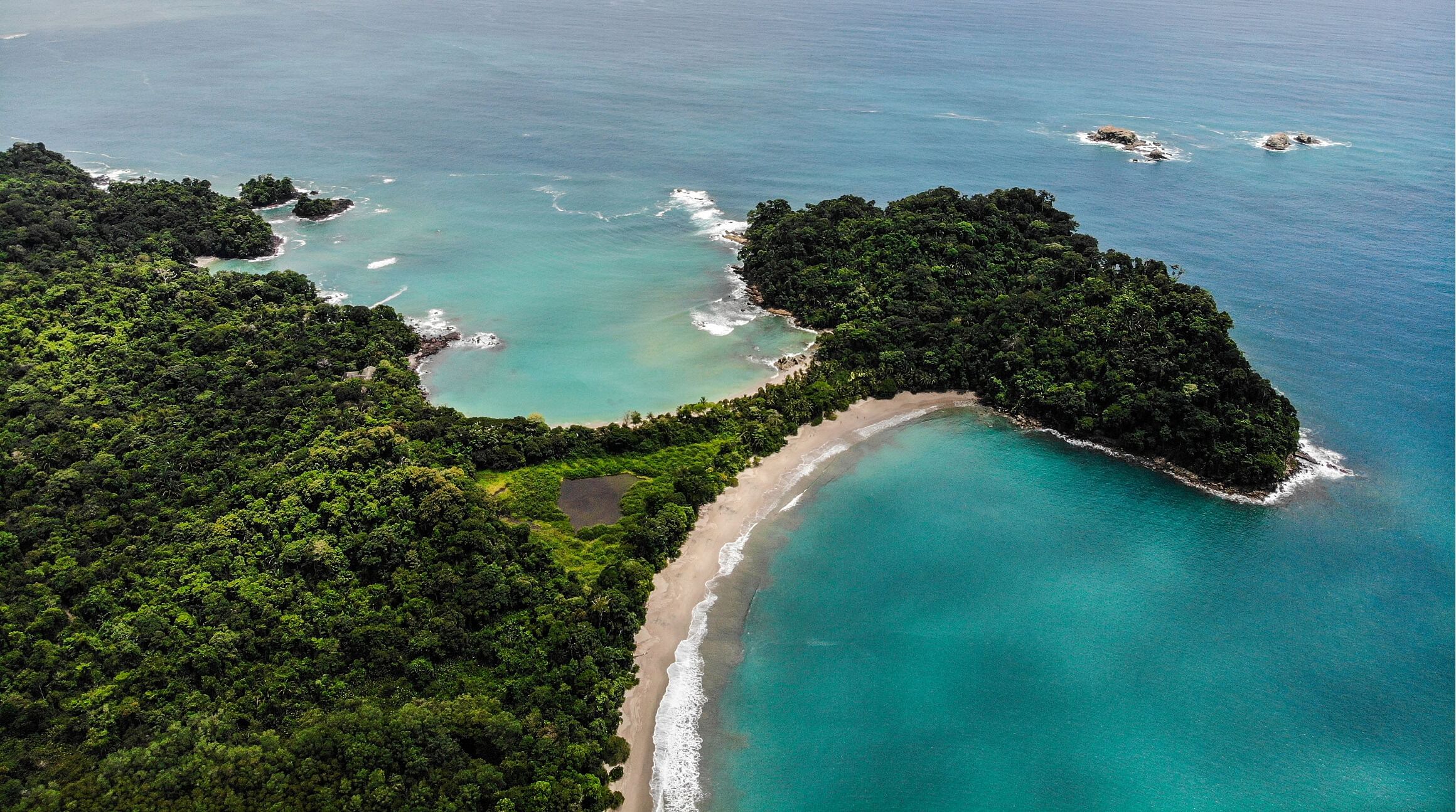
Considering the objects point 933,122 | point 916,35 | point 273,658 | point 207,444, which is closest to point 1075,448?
point 273,658

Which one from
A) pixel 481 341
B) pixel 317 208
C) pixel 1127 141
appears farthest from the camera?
pixel 1127 141

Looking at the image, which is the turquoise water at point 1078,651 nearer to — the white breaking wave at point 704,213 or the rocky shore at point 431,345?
the rocky shore at point 431,345

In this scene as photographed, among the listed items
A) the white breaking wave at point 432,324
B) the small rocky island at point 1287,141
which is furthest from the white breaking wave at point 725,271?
the small rocky island at point 1287,141

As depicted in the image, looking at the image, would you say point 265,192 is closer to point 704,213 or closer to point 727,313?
point 704,213

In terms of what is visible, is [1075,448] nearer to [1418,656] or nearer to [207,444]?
[1418,656]

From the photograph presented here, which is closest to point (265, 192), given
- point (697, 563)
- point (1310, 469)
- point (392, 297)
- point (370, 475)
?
point (392, 297)

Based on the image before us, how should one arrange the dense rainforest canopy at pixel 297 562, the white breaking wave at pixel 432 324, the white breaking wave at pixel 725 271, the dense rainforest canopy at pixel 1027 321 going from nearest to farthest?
the dense rainforest canopy at pixel 297 562 → the dense rainforest canopy at pixel 1027 321 → the white breaking wave at pixel 432 324 → the white breaking wave at pixel 725 271
